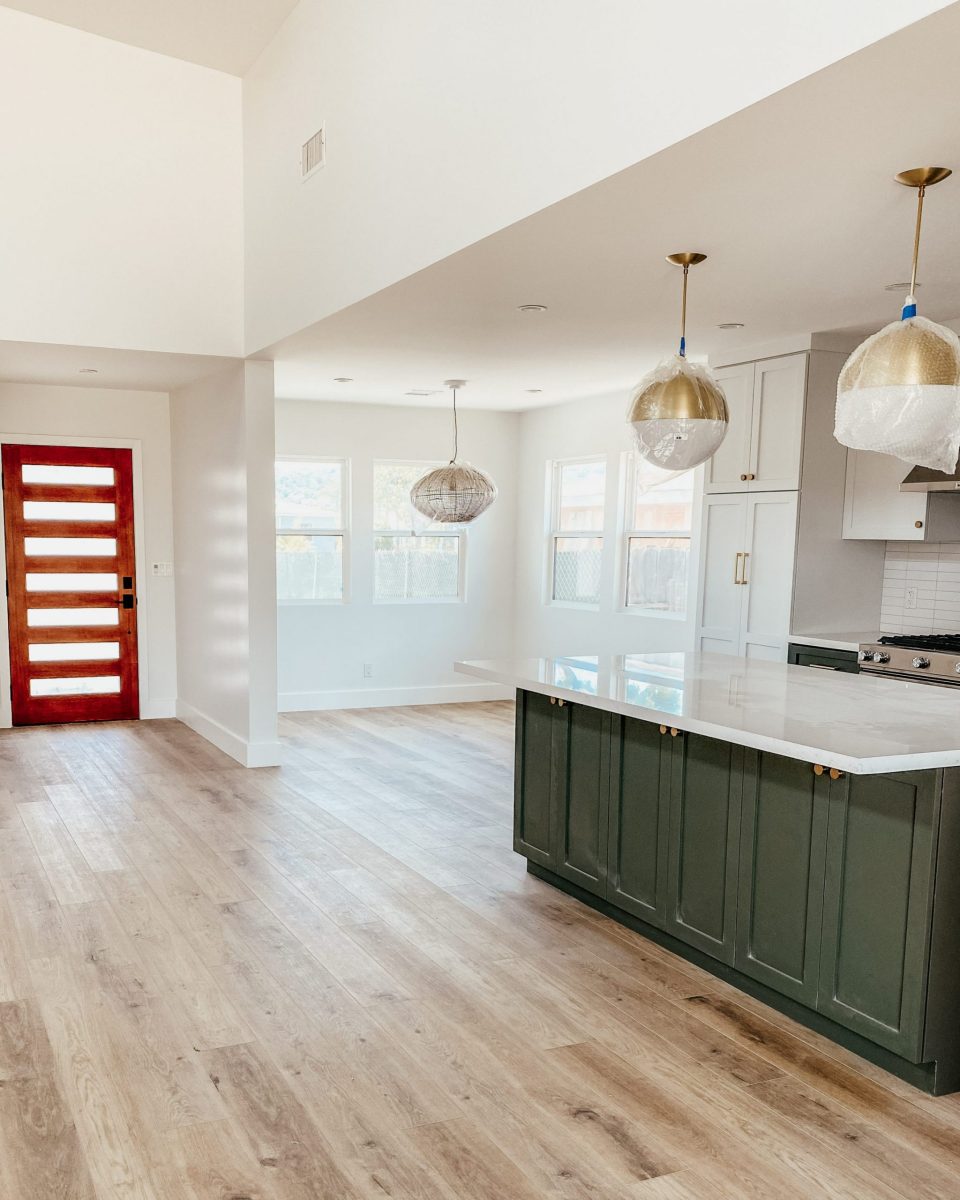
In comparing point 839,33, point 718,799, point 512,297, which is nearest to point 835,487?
point 512,297

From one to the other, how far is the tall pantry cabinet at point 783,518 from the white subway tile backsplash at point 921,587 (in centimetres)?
8

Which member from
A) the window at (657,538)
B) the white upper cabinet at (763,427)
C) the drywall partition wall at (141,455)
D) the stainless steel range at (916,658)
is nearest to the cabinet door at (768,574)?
the white upper cabinet at (763,427)

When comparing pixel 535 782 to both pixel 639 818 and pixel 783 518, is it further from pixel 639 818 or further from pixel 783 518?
pixel 783 518

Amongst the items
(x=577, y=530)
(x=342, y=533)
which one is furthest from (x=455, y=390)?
(x=342, y=533)

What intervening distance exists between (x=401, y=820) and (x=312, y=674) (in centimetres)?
319

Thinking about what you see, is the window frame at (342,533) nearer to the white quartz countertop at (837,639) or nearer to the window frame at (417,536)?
the window frame at (417,536)

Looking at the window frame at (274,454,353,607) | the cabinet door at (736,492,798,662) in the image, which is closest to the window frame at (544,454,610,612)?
the window frame at (274,454,353,607)

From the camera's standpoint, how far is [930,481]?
461 cm

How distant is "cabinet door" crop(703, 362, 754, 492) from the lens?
5.28 meters

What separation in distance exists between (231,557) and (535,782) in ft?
9.79

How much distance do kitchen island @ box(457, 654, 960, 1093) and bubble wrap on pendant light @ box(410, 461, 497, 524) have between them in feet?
10.9

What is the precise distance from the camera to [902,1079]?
8.86 feet

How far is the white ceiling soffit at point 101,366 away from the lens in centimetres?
574

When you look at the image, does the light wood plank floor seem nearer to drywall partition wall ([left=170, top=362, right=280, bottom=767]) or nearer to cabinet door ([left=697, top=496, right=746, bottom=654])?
drywall partition wall ([left=170, top=362, right=280, bottom=767])
